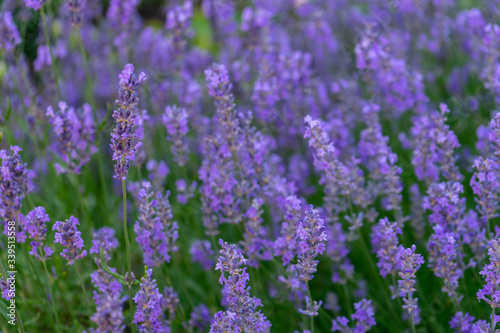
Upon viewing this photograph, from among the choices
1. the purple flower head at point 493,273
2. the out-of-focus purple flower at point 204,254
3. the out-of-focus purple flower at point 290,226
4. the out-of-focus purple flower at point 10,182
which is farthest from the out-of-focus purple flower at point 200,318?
the purple flower head at point 493,273

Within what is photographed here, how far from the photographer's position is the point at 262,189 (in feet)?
8.32

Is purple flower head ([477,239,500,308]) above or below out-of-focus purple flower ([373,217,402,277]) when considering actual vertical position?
below

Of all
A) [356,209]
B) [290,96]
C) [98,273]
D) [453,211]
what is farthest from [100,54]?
[453,211]

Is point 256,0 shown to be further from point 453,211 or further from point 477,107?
point 453,211

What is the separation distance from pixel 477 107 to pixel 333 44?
47.1 inches

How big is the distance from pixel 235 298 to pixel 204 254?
3.48ft

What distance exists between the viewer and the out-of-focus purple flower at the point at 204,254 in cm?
274

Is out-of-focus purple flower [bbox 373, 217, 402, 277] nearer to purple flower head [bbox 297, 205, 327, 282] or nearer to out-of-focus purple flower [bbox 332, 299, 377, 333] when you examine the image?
out-of-focus purple flower [bbox 332, 299, 377, 333]

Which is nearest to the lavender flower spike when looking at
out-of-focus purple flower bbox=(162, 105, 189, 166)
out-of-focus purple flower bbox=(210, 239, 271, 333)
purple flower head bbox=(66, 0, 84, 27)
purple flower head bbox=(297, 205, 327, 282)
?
out-of-focus purple flower bbox=(210, 239, 271, 333)

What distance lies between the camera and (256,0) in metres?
4.45

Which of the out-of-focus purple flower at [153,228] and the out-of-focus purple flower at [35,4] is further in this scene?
the out-of-focus purple flower at [35,4]

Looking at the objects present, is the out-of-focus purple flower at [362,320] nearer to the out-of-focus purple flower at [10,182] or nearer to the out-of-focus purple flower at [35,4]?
the out-of-focus purple flower at [10,182]

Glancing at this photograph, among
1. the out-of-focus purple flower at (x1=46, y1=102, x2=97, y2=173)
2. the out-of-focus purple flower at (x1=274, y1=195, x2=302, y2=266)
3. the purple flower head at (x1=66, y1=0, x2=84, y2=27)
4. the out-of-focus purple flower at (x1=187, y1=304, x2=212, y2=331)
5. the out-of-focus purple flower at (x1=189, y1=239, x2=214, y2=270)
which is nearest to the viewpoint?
the out-of-focus purple flower at (x1=274, y1=195, x2=302, y2=266)

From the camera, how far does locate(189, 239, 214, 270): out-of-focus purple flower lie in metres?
2.74
